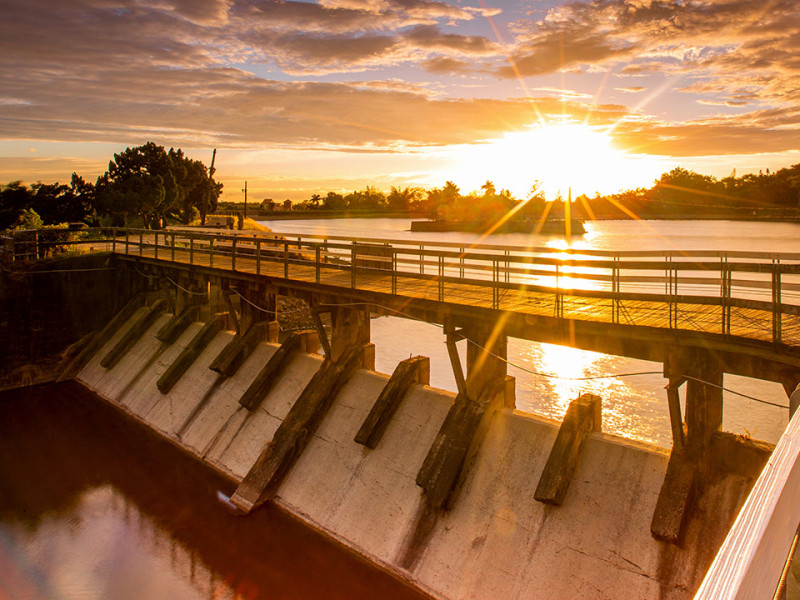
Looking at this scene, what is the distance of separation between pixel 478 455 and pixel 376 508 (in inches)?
113

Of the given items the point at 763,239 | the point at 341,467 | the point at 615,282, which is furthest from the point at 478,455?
the point at 763,239

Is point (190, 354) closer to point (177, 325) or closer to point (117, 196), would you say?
point (177, 325)

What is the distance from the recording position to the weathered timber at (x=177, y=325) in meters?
25.9

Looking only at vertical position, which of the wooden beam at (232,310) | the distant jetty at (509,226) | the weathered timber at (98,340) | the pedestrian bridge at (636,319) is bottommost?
the weathered timber at (98,340)

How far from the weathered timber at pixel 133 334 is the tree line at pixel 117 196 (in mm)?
31694

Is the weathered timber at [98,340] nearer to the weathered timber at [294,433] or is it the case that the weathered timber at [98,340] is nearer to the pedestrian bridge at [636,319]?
the pedestrian bridge at [636,319]

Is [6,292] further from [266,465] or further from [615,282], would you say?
[615,282]

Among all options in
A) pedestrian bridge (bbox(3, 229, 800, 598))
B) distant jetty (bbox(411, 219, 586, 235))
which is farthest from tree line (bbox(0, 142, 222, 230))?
distant jetty (bbox(411, 219, 586, 235))

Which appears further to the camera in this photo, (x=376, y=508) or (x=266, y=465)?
(x=266, y=465)

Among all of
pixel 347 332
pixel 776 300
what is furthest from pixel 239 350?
pixel 776 300

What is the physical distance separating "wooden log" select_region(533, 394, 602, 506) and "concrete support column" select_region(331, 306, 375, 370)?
7284 mm

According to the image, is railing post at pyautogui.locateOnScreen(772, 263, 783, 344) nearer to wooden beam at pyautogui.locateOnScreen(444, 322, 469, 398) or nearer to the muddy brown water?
wooden beam at pyautogui.locateOnScreen(444, 322, 469, 398)

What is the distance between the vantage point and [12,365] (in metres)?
27.0

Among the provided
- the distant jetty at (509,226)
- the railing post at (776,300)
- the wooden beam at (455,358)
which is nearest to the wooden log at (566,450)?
the wooden beam at (455,358)
